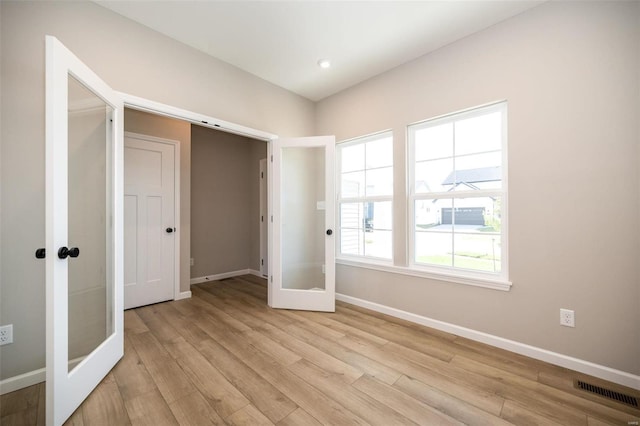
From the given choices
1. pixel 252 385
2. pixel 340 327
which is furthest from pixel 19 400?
pixel 340 327

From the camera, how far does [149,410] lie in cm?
154

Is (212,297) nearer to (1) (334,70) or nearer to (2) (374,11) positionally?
(1) (334,70)

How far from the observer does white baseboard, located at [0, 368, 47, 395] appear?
66.9 inches

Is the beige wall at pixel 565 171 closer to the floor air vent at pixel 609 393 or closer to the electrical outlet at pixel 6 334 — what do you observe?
the floor air vent at pixel 609 393

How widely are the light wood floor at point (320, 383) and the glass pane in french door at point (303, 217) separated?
69 cm

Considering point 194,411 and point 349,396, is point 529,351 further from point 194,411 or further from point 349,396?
point 194,411

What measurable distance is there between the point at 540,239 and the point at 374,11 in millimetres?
2310

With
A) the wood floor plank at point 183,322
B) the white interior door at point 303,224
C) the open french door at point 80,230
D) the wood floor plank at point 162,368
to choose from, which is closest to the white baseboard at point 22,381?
the open french door at point 80,230

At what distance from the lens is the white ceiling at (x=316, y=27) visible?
6.90 feet

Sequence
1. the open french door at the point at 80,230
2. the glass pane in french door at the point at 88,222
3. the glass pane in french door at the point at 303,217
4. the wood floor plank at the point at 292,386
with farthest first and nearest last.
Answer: the glass pane in french door at the point at 303,217 → the glass pane in french door at the point at 88,222 → the wood floor plank at the point at 292,386 → the open french door at the point at 80,230

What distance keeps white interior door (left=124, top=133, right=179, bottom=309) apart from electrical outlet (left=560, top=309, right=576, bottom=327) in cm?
413

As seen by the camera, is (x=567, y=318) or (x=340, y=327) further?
(x=340, y=327)

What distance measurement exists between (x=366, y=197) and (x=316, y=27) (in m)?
1.88

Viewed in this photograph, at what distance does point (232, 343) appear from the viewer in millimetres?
2330
